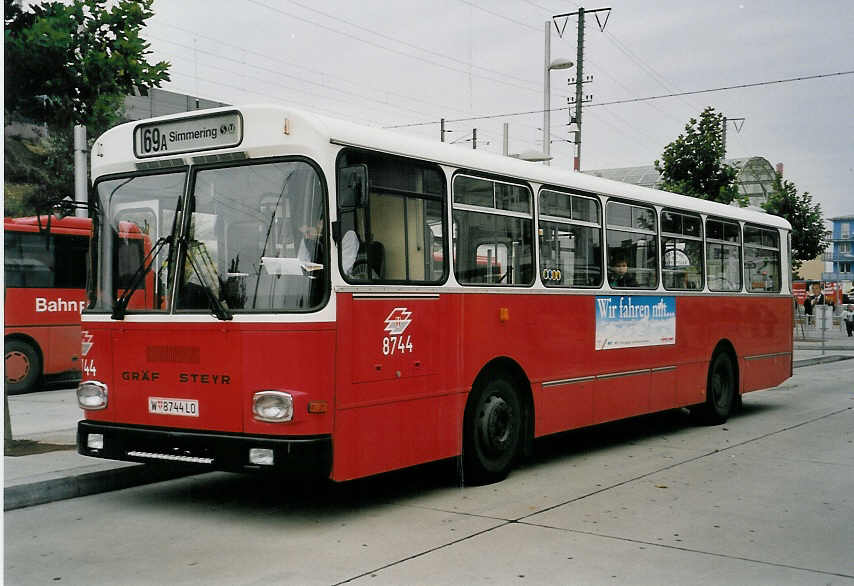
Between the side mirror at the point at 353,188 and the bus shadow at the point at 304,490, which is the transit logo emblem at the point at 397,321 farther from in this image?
the bus shadow at the point at 304,490

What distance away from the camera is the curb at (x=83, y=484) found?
7432mm

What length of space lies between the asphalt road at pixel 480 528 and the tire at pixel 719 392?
266cm

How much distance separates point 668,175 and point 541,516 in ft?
79.9

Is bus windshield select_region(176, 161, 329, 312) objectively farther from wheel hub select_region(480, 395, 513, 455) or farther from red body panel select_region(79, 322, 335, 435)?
wheel hub select_region(480, 395, 513, 455)

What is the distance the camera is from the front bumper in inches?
256

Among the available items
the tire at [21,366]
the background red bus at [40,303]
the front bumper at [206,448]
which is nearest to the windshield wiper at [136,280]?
the front bumper at [206,448]

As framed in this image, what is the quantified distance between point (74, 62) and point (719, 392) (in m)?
9.22

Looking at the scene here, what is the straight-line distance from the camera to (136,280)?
7375 millimetres

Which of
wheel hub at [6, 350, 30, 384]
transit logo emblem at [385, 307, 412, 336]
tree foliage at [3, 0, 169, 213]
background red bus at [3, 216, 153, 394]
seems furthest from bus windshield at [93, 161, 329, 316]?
wheel hub at [6, 350, 30, 384]

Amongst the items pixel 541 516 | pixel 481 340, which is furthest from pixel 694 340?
pixel 541 516

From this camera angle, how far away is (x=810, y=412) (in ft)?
47.2

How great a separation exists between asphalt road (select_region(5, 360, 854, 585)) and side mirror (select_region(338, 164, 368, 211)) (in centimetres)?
233

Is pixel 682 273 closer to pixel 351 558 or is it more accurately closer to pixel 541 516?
pixel 541 516

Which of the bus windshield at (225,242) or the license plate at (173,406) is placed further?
the license plate at (173,406)
